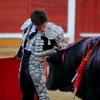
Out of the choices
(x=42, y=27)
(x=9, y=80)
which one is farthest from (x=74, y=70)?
(x=9, y=80)

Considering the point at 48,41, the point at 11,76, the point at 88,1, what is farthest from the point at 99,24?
the point at 48,41

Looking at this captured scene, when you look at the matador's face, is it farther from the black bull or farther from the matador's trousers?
the black bull

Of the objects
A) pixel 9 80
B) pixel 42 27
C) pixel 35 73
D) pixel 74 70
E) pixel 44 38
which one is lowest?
pixel 9 80

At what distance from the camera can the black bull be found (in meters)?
2.74

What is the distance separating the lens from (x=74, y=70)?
294cm

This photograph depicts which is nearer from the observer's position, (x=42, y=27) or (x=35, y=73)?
(x=42, y=27)

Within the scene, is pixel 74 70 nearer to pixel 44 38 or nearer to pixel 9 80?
pixel 44 38

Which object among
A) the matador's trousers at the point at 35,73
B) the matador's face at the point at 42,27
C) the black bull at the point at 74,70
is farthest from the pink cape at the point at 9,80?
the black bull at the point at 74,70

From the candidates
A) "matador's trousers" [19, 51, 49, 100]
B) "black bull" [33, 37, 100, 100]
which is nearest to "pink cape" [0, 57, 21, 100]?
"matador's trousers" [19, 51, 49, 100]

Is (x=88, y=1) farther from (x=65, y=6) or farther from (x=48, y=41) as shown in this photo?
(x=48, y=41)

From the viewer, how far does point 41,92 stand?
380 cm

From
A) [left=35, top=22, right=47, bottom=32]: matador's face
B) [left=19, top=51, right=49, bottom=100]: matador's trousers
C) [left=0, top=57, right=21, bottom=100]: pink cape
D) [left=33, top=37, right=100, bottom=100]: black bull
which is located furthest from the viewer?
[left=0, top=57, right=21, bottom=100]: pink cape

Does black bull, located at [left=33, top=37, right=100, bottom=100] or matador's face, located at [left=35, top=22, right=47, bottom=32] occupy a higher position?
matador's face, located at [left=35, top=22, right=47, bottom=32]

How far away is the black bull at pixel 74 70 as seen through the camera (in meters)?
2.74
